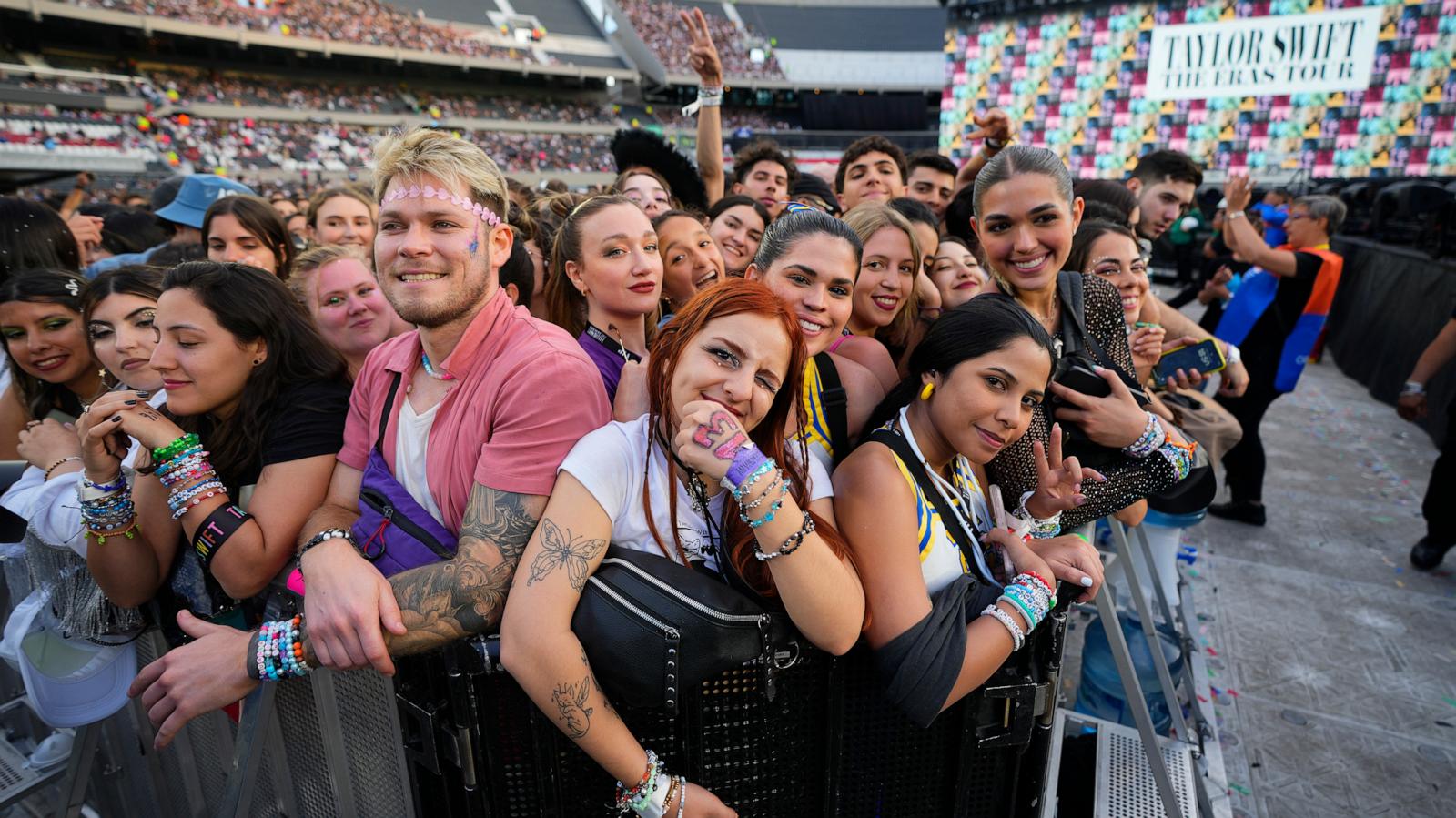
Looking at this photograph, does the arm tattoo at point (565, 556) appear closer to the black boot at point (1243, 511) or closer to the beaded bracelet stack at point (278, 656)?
the beaded bracelet stack at point (278, 656)

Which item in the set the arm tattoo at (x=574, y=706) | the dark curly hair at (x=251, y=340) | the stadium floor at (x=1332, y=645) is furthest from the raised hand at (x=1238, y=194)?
the dark curly hair at (x=251, y=340)

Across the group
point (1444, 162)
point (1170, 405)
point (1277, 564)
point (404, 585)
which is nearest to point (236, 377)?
point (404, 585)

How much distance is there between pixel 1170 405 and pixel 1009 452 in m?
1.47

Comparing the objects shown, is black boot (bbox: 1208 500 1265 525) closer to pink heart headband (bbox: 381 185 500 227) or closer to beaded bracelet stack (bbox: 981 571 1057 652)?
beaded bracelet stack (bbox: 981 571 1057 652)

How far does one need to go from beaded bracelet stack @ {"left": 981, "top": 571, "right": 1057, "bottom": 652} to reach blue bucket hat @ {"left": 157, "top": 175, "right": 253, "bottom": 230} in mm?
4601

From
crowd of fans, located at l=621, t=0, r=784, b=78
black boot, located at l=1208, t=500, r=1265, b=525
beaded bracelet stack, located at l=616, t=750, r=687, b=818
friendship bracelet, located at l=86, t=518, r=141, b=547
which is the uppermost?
crowd of fans, located at l=621, t=0, r=784, b=78

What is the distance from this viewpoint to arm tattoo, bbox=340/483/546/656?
1423 mm

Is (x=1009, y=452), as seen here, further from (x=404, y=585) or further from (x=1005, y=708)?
(x=404, y=585)

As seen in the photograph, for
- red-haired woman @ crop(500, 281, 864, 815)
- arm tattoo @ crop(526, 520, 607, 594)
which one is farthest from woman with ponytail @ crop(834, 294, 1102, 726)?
arm tattoo @ crop(526, 520, 607, 594)

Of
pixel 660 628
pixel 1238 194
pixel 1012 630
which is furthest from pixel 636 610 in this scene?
pixel 1238 194

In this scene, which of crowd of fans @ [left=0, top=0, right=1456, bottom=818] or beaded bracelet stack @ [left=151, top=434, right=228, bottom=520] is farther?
beaded bracelet stack @ [left=151, top=434, right=228, bottom=520]

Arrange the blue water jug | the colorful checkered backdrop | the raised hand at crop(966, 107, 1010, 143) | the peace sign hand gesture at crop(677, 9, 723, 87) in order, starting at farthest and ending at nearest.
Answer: the colorful checkered backdrop
the peace sign hand gesture at crop(677, 9, 723, 87)
the raised hand at crop(966, 107, 1010, 143)
the blue water jug

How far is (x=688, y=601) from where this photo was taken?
4.33 feet

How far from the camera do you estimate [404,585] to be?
1.47 metres
